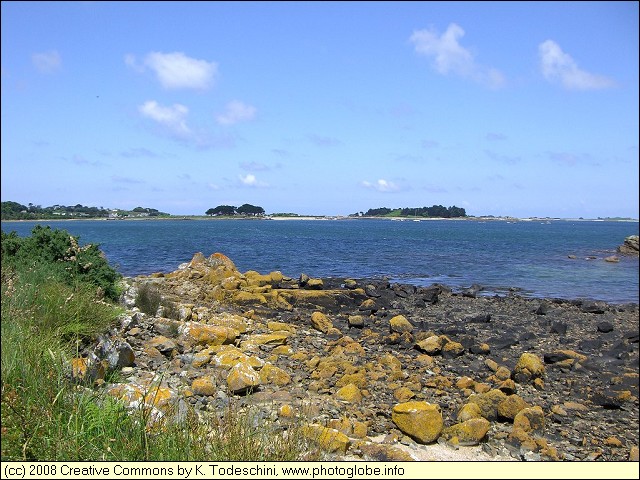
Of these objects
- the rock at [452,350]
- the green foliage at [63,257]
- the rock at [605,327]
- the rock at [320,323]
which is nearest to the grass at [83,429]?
the green foliage at [63,257]

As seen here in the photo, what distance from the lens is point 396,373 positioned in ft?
32.8

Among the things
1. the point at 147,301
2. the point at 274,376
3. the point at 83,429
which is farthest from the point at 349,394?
the point at 147,301

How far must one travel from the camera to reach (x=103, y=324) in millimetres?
9227

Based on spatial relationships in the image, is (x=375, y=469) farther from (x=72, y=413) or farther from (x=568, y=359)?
(x=568, y=359)

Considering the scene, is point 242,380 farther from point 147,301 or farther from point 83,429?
point 147,301

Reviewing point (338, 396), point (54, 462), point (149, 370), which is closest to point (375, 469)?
point (54, 462)

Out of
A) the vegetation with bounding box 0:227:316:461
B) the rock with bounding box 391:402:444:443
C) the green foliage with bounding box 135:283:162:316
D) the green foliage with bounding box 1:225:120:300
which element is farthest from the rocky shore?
the green foliage with bounding box 1:225:120:300

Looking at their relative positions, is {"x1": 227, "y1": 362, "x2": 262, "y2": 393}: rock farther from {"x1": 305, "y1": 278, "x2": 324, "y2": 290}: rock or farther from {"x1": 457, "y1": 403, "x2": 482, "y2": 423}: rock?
{"x1": 305, "y1": 278, "x2": 324, "y2": 290}: rock

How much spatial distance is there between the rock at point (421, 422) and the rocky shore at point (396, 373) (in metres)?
0.02

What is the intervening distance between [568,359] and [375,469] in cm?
808

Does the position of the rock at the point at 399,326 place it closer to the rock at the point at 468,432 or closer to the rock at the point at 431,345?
the rock at the point at 431,345

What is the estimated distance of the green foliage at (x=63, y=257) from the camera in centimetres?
1214

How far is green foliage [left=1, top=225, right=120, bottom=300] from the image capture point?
12141mm

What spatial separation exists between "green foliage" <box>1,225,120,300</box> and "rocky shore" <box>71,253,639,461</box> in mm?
1240
